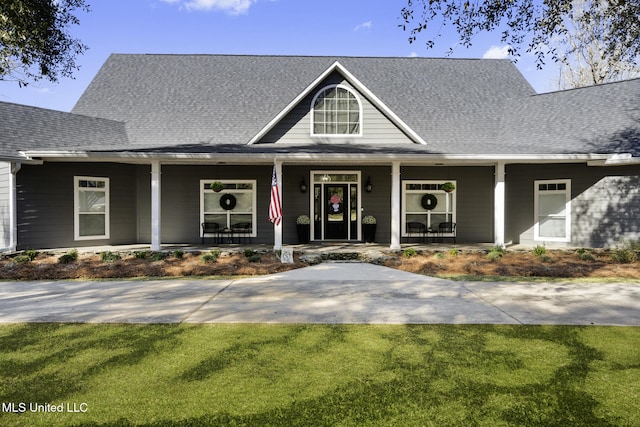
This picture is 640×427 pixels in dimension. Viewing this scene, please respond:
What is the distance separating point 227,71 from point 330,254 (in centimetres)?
1054

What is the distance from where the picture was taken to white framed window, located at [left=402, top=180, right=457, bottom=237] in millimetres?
14938

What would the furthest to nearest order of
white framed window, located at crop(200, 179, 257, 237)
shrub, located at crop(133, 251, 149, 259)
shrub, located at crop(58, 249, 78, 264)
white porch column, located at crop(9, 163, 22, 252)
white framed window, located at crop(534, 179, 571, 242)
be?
white framed window, located at crop(200, 179, 257, 237)
white framed window, located at crop(534, 179, 571, 242)
white porch column, located at crop(9, 163, 22, 252)
shrub, located at crop(133, 251, 149, 259)
shrub, located at crop(58, 249, 78, 264)

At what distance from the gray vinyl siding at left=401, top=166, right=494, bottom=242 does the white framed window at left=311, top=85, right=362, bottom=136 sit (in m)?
2.60

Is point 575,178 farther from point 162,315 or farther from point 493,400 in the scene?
point 162,315

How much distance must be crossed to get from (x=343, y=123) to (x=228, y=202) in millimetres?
4883

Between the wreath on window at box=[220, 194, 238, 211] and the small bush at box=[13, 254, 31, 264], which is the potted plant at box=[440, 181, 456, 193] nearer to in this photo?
the wreath on window at box=[220, 194, 238, 211]

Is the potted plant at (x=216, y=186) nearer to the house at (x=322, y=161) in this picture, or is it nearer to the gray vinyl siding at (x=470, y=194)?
the house at (x=322, y=161)

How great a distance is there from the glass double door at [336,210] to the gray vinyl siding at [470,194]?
2.13m

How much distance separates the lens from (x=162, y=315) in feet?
19.4

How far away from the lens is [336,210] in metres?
14.8

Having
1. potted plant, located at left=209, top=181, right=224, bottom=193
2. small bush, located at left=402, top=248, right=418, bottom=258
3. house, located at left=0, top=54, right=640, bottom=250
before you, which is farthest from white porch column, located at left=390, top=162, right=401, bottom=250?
potted plant, located at left=209, top=181, right=224, bottom=193

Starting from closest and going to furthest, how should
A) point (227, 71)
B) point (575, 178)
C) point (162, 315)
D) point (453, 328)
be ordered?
point (453, 328) → point (162, 315) → point (575, 178) → point (227, 71)

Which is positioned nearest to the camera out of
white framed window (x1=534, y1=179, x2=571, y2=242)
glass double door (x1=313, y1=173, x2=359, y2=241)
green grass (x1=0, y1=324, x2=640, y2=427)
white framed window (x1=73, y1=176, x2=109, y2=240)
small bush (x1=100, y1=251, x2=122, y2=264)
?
green grass (x1=0, y1=324, x2=640, y2=427)

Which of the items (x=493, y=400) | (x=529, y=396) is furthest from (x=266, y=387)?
(x=529, y=396)
